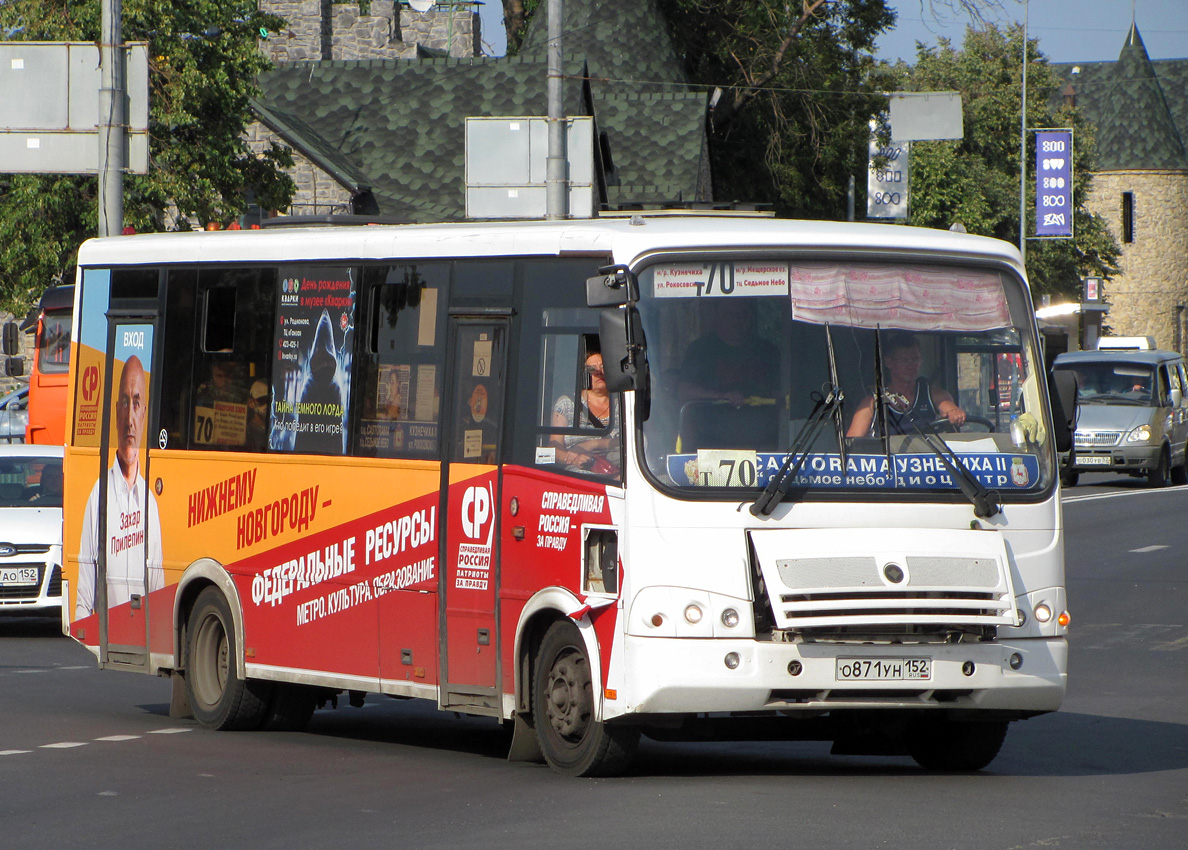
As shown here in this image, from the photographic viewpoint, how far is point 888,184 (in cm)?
4800

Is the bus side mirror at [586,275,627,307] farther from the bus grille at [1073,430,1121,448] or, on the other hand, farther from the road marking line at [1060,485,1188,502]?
the bus grille at [1073,430,1121,448]

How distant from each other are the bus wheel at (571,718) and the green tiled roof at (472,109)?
3697cm

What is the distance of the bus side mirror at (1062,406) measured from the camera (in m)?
9.90

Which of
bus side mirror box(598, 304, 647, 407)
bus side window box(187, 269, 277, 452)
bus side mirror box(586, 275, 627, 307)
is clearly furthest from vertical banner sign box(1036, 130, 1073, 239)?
bus side mirror box(598, 304, 647, 407)

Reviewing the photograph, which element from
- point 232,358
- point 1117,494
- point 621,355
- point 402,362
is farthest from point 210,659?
point 1117,494

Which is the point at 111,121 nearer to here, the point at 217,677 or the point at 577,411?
the point at 217,677

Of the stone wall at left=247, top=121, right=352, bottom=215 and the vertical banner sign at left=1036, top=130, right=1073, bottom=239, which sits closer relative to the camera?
the stone wall at left=247, top=121, right=352, bottom=215

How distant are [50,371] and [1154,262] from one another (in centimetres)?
Result: 8963

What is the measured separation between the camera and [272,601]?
1163 cm

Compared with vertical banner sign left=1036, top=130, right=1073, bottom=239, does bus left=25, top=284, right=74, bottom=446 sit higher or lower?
lower

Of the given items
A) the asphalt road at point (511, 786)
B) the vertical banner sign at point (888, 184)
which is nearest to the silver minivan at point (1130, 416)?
the vertical banner sign at point (888, 184)

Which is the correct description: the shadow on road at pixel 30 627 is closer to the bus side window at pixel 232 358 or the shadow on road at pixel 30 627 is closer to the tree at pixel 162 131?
the bus side window at pixel 232 358

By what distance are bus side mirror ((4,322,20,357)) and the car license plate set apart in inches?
953

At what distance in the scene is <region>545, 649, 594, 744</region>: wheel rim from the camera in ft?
30.4
